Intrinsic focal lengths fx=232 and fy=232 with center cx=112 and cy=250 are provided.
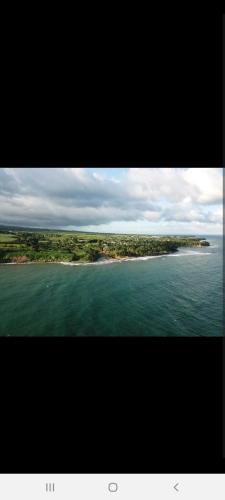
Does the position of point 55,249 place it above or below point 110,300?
above

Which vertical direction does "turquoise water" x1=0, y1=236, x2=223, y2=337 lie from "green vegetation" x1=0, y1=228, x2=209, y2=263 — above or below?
below

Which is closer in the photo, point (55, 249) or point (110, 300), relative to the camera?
point (110, 300)

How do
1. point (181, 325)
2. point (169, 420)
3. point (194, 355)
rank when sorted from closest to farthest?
point (169, 420), point (194, 355), point (181, 325)

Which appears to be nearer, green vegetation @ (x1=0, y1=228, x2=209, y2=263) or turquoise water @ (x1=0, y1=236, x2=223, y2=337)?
turquoise water @ (x1=0, y1=236, x2=223, y2=337)

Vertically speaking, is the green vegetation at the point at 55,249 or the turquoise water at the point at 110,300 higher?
the green vegetation at the point at 55,249

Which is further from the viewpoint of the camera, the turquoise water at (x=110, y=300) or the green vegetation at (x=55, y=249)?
the green vegetation at (x=55, y=249)
